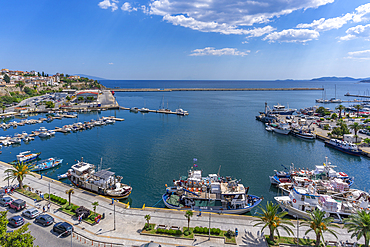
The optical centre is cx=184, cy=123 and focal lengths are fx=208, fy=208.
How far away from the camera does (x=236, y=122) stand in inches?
4368

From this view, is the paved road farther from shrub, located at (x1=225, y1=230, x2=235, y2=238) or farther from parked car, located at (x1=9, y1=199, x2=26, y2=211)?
shrub, located at (x1=225, y1=230, x2=235, y2=238)

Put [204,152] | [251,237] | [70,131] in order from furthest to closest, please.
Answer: [70,131]
[204,152]
[251,237]

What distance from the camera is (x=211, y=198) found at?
34750mm

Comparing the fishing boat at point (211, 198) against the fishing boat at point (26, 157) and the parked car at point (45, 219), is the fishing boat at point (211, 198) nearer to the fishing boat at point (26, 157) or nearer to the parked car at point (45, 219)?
the parked car at point (45, 219)

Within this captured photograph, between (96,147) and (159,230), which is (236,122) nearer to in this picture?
(96,147)

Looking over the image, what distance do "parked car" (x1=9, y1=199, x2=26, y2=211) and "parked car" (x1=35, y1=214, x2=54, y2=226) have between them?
4.84 metres

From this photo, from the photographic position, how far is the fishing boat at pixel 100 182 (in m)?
38.1

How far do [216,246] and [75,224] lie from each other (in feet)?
59.9

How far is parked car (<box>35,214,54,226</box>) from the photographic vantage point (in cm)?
2634

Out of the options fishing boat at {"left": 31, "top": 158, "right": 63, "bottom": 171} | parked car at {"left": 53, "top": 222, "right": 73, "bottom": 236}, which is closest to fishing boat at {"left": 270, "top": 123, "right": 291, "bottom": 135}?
fishing boat at {"left": 31, "top": 158, "right": 63, "bottom": 171}

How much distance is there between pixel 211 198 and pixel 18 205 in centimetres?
2854

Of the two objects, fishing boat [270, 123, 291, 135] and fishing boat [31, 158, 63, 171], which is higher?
fishing boat [270, 123, 291, 135]

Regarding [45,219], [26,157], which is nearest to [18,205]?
[45,219]

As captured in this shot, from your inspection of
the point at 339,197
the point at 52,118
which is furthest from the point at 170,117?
the point at 339,197
